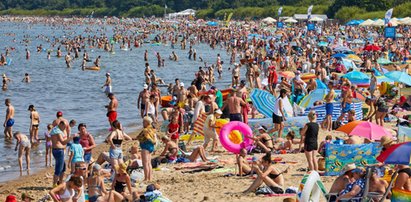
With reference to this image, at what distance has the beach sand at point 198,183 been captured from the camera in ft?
34.1

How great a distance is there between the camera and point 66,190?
859 centimetres

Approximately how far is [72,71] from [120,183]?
29.4 metres

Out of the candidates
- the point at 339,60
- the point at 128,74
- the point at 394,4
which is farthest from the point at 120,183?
the point at 394,4

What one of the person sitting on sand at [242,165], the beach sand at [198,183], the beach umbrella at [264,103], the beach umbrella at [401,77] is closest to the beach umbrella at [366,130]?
the beach sand at [198,183]

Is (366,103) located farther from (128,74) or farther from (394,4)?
(394,4)

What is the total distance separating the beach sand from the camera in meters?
10.4

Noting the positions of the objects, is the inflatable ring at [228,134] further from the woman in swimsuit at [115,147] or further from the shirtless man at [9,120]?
the shirtless man at [9,120]

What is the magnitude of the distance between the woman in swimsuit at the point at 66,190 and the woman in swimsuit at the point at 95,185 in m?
1.12

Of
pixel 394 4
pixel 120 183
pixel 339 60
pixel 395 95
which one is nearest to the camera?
pixel 120 183

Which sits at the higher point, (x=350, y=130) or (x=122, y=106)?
(x=350, y=130)

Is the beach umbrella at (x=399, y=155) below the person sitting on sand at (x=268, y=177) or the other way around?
the other way around

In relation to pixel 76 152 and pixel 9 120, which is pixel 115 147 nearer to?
pixel 76 152

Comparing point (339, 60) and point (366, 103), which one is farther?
point (339, 60)

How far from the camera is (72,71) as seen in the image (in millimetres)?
38594
